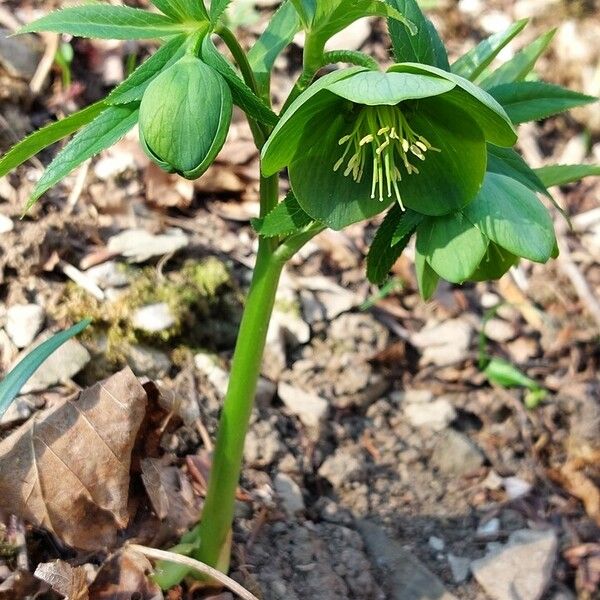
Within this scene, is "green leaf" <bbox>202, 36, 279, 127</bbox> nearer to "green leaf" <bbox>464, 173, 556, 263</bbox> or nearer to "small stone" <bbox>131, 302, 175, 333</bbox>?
"green leaf" <bbox>464, 173, 556, 263</bbox>

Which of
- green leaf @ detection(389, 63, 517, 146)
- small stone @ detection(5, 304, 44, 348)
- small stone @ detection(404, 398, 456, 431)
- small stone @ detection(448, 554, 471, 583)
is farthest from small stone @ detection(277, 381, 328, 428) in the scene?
green leaf @ detection(389, 63, 517, 146)

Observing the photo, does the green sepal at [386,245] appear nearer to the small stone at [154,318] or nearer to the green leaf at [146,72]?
the green leaf at [146,72]

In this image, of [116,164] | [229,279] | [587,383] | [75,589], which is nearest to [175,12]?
[75,589]

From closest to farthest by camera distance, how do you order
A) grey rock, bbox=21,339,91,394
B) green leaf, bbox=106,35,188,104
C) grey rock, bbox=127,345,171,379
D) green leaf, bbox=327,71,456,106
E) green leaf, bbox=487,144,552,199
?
green leaf, bbox=327,71,456,106 → green leaf, bbox=106,35,188,104 → green leaf, bbox=487,144,552,199 → grey rock, bbox=21,339,91,394 → grey rock, bbox=127,345,171,379

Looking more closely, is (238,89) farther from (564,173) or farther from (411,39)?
(564,173)

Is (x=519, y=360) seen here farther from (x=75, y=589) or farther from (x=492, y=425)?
(x=75, y=589)

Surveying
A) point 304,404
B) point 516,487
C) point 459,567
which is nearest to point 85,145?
point 304,404
